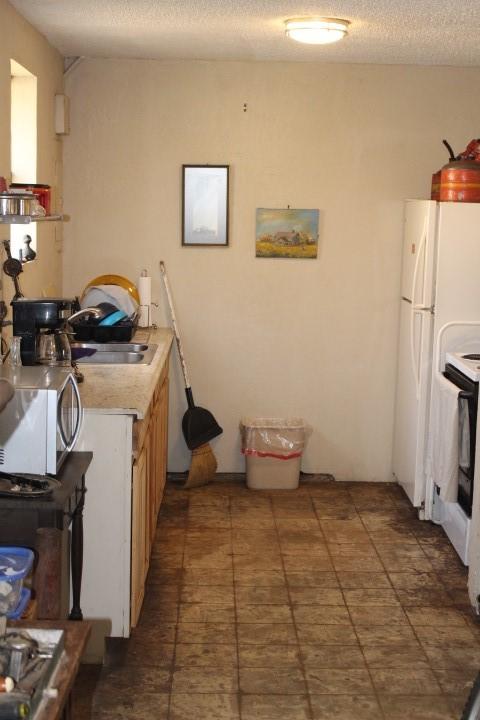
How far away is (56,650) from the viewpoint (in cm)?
193

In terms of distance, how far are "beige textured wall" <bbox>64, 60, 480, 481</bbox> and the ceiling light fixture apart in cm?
112

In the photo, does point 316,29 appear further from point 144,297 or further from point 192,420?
point 192,420

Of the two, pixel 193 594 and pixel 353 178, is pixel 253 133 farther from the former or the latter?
pixel 193 594

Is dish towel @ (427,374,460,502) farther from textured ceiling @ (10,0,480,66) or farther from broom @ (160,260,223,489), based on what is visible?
textured ceiling @ (10,0,480,66)

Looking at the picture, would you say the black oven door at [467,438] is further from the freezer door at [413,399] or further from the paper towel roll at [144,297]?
the paper towel roll at [144,297]

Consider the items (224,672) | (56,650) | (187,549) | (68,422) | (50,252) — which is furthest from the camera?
(50,252)

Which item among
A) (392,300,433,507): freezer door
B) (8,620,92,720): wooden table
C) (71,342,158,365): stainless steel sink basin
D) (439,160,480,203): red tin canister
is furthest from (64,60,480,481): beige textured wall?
(8,620,92,720): wooden table

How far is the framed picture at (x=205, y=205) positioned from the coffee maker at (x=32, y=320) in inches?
92.0

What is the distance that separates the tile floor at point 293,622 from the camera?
3.53m

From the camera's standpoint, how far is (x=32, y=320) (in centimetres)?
378

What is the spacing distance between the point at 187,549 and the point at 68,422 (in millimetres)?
1896

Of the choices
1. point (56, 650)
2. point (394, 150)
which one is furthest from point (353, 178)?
point (56, 650)

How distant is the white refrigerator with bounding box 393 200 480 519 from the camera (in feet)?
17.2

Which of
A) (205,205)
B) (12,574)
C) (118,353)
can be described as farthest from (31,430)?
(205,205)
